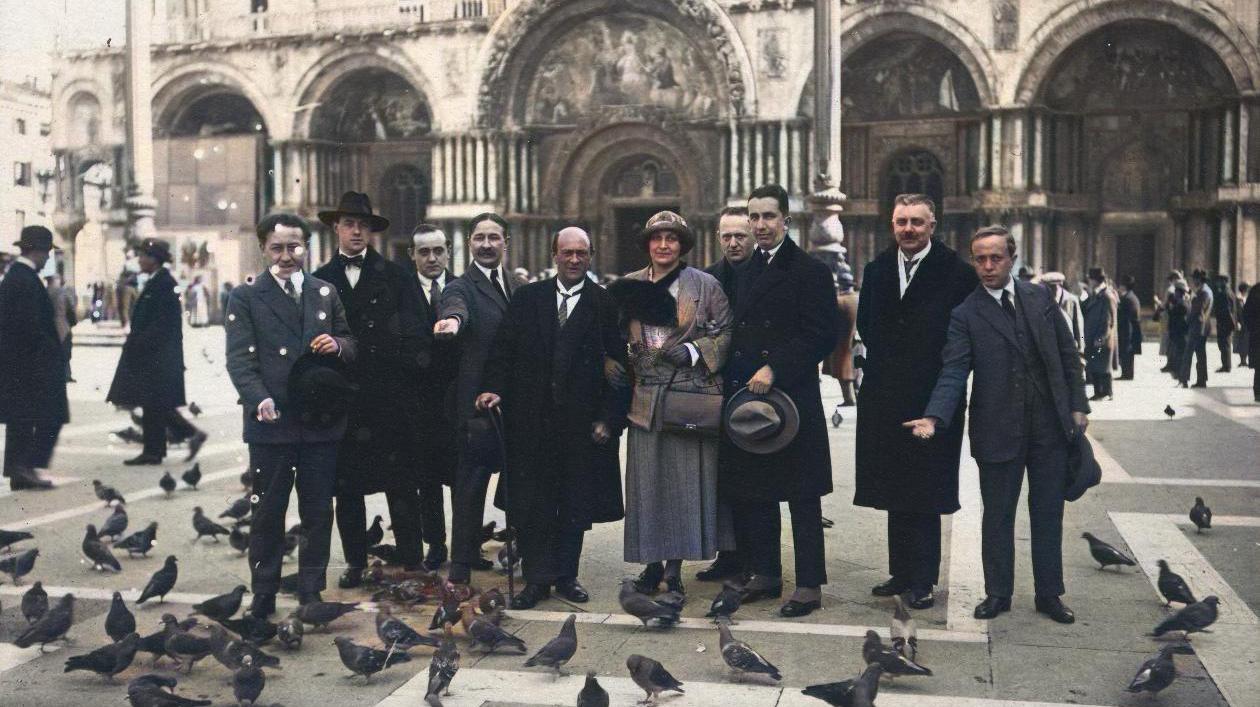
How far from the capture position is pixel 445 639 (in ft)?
18.5

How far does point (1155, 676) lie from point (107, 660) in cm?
386

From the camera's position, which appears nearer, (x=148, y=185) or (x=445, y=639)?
(x=445, y=639)

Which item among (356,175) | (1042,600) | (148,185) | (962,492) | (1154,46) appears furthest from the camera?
(356,175)

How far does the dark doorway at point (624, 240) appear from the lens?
28391mm

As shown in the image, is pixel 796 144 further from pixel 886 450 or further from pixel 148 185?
pixel 886 450

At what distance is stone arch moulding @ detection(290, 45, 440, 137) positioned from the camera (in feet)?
94.2

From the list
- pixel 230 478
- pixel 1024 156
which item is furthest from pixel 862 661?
pixel 1024 156

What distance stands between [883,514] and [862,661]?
10.7ft

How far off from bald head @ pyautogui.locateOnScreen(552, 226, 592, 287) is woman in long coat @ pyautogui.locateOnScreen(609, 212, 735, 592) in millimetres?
221

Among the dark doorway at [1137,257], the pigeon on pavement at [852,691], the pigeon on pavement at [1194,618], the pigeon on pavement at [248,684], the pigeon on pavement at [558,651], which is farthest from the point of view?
the dark doorway at [1137,257]

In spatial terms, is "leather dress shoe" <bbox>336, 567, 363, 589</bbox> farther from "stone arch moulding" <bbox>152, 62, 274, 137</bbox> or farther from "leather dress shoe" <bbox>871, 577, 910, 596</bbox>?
"stone arch moulding" <bbox>152, 62, 274, 137</bbox>

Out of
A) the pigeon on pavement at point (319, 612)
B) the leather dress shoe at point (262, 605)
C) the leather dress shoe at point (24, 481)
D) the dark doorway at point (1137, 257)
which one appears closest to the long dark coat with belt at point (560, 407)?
the pigeon on pavement at point (319, 612)

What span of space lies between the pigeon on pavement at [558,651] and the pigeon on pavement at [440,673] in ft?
1.07

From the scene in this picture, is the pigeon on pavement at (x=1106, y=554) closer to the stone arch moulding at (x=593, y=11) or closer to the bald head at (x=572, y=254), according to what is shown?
the bald head at (x=572, y=254)
